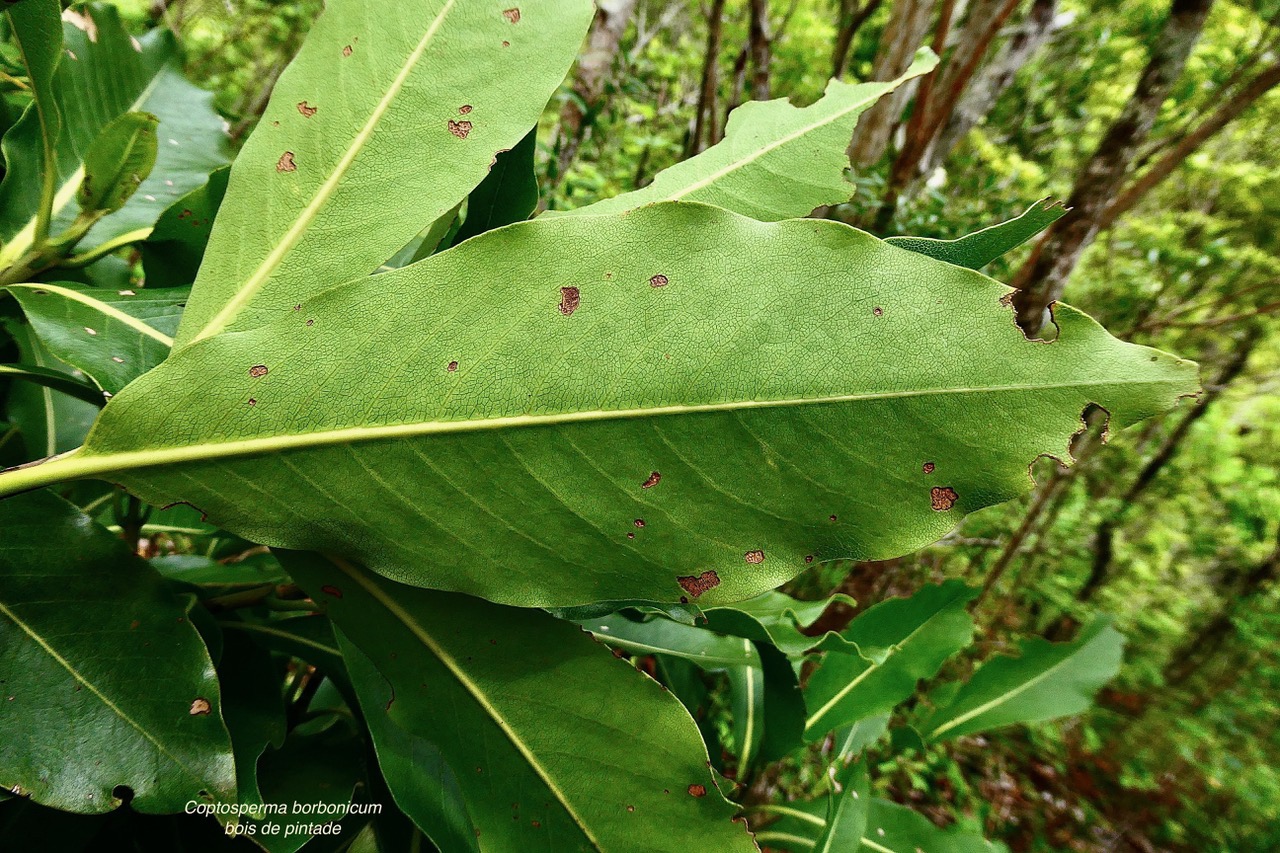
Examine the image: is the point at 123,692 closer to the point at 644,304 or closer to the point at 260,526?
the point at 260,526

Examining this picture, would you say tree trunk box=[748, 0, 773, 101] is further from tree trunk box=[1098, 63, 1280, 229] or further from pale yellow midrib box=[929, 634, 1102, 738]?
pale yellow midrib box=[929, 634, 1102, 738]

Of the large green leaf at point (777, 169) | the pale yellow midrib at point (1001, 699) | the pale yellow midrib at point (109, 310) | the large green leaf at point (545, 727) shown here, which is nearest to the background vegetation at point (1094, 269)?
the pale yellow midrib at point (1001, 699)

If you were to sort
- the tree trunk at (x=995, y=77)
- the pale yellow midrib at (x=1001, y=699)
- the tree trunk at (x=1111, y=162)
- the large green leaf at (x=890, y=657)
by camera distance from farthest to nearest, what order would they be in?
the tree trunk at (x=995, y=77) < the tree trunk at (x=1111, y=162) < the pale yellow midrib at (x=1001, y=699) < the large green leaf at (x=890, y=657)

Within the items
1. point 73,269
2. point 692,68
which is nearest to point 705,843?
point 73,269

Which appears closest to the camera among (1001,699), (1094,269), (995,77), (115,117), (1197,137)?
(115,117)

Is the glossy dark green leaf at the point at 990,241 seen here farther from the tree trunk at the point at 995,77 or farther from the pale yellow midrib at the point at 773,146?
the tree trunk at the point at 995,77

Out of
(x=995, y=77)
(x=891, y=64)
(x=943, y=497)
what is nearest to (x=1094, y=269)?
(x=995, y=77)

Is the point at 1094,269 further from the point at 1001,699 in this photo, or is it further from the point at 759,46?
the point at 1001,699
